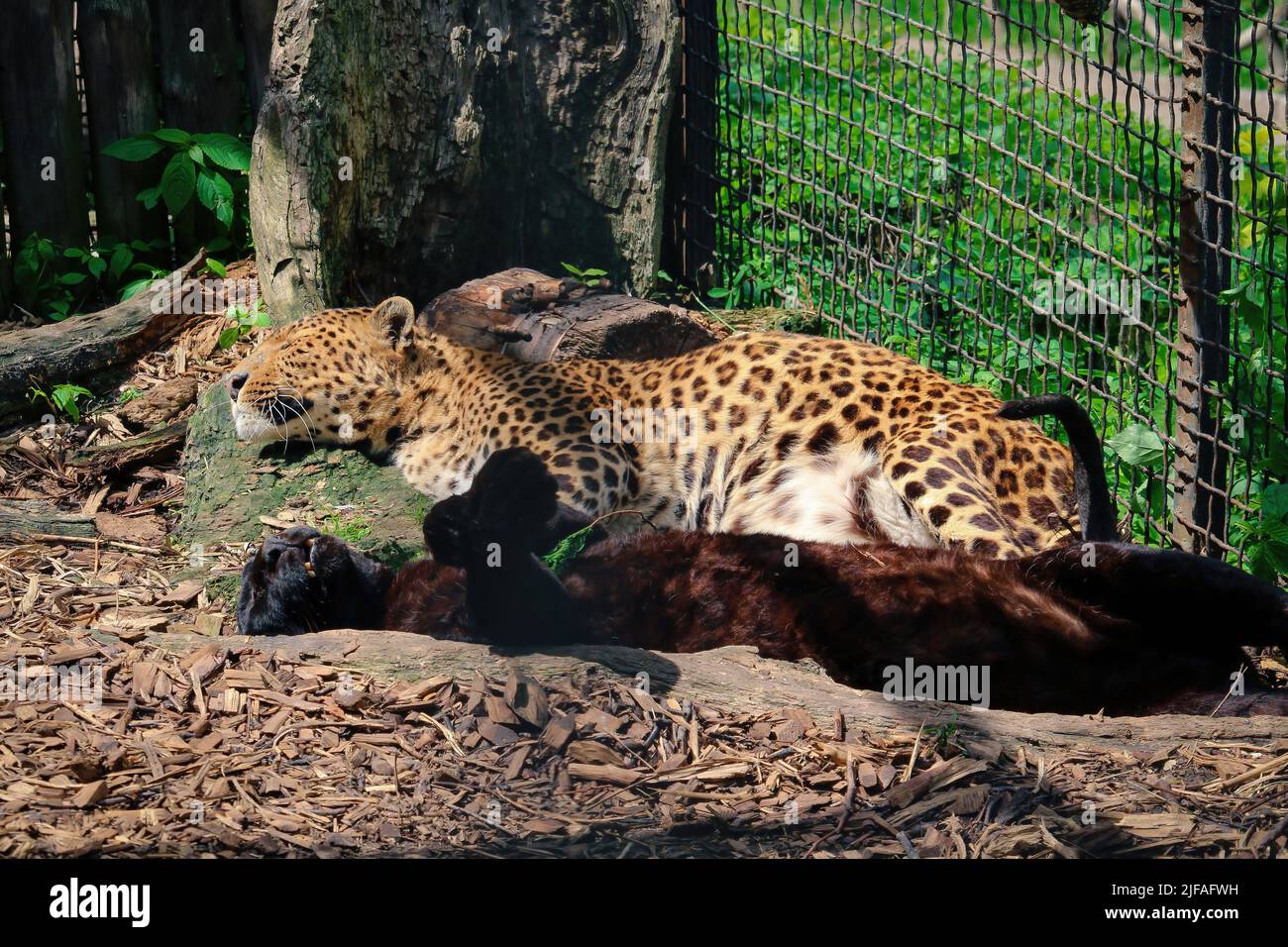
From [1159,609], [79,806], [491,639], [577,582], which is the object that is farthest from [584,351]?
[79,806]

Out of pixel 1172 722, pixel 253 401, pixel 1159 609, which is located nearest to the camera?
pixel 1172 722

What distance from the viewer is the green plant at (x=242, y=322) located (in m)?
7.32

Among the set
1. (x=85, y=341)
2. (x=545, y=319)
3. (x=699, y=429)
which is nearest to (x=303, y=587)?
(x=699, y=429)

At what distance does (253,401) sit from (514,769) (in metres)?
3.43

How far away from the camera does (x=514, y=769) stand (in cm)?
361

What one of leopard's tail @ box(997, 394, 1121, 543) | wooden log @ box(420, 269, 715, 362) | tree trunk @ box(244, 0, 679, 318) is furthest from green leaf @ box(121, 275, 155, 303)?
leopard's tail @ box(997, 394, 1121, 543)

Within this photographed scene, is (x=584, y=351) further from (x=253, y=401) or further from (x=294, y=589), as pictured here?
(x=294, y=589)

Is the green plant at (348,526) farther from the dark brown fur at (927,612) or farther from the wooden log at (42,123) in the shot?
the wooden log at (42,123)

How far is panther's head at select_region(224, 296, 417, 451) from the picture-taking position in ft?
21.2

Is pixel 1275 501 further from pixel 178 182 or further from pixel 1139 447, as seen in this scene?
pixel 178 182

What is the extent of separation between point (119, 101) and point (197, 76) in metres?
0.49

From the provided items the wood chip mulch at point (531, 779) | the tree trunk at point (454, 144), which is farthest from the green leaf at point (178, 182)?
the wood chip mulch at point (531, 779)

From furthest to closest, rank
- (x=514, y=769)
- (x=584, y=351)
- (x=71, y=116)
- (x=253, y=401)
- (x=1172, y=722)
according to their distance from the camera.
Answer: (x=71, y=116) → (x=584, y=351) → (x=253, y=401) → (x=1172, y=722) → (x=514, y=769)
